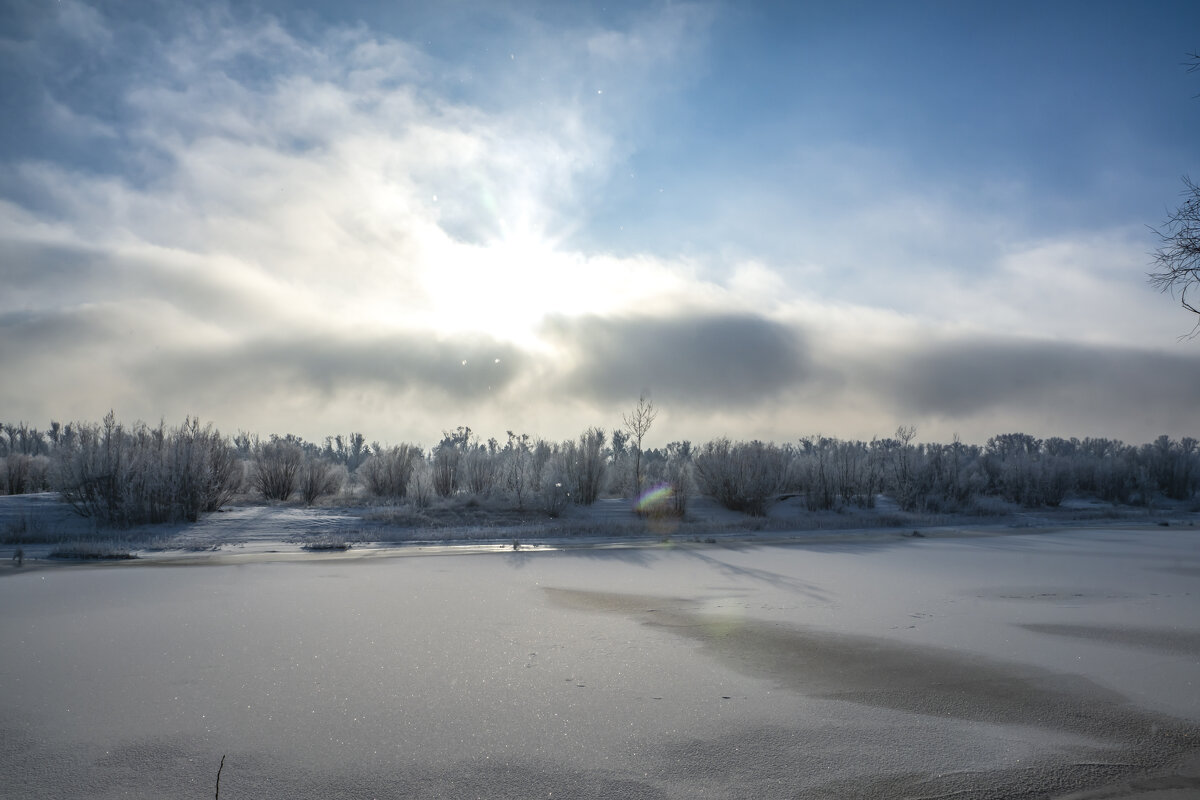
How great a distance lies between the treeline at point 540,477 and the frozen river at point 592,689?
31.1ft

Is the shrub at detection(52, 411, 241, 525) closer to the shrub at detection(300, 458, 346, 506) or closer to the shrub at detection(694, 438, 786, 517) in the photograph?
the shrub at detection(300, 458, 346, 506)

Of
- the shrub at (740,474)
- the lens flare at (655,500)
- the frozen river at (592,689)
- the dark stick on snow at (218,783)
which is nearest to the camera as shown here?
the dark stick on snow at (218,783)

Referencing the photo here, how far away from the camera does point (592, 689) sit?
14.2 ft

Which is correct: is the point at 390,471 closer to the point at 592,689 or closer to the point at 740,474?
the point at 740,474

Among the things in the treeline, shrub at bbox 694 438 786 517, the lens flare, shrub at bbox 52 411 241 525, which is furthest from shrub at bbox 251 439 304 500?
shrub at bbox 694 438 786 517

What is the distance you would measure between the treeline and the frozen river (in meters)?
9.47

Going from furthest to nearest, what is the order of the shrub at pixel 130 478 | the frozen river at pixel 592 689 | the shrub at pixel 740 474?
the shrub at pixel 740 474 → the shrub at pixel 130 478 → the frozen river at pixel 592 689

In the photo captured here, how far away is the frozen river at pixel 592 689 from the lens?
124 inches

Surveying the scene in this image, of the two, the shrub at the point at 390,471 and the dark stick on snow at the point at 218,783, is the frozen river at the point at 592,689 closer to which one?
the dark stick on snow at the point at 218,783

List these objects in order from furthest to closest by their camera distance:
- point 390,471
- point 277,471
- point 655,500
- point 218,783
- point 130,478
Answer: point 390,471, point 277,471, point 655,500, point 130,478, point 218,783

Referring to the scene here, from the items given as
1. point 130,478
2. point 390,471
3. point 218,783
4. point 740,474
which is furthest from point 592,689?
point 390,471

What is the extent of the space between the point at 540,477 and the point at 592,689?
780 inches

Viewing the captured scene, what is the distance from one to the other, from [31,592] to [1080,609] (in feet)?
36.1

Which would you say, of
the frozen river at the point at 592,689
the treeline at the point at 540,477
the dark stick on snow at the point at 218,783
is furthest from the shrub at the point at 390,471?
the dark stick on snow at the point at 218,783
